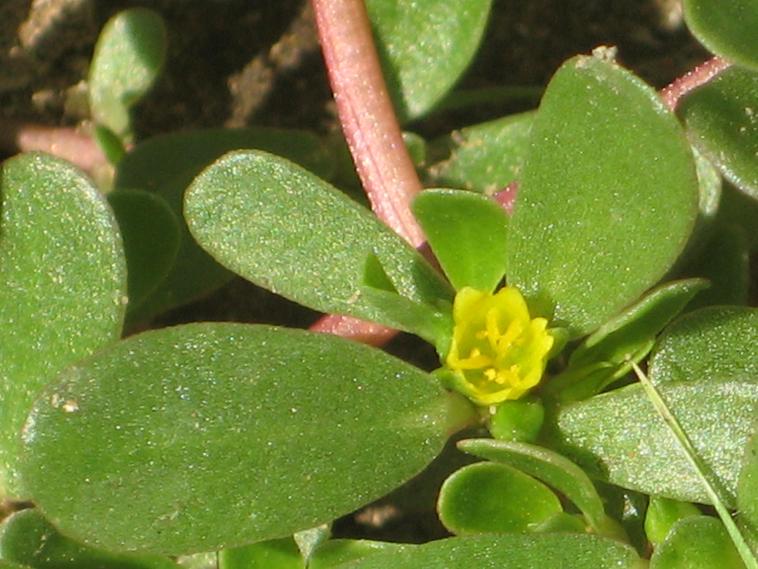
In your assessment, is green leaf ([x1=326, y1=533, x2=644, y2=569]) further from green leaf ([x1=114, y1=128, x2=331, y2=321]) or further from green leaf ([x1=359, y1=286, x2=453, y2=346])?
green leaf ([x1=114, y1=128, x2=331, y2=321])

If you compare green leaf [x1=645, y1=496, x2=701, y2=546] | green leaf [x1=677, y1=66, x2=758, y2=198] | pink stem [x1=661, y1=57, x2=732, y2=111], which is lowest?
green leaf [x1=645, y1=496, x2=701, y2=546]

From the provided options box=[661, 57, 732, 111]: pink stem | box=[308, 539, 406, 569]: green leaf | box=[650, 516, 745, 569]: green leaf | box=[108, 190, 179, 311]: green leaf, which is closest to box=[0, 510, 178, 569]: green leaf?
box=[308, 539, 406, 569]: green leaf

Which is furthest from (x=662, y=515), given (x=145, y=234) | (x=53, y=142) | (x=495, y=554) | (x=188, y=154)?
(x=53, y=142)

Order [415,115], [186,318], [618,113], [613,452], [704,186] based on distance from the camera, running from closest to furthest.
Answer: [618,113]
[613,452]
[704,186]
[415,115]
[186,318]

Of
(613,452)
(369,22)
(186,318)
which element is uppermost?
(369,22)

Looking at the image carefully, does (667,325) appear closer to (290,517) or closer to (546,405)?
(546,405)

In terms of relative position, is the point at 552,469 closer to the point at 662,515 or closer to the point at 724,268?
the point at 662,515

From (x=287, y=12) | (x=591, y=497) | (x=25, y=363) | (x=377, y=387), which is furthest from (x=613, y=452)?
(x=287, y=12)
